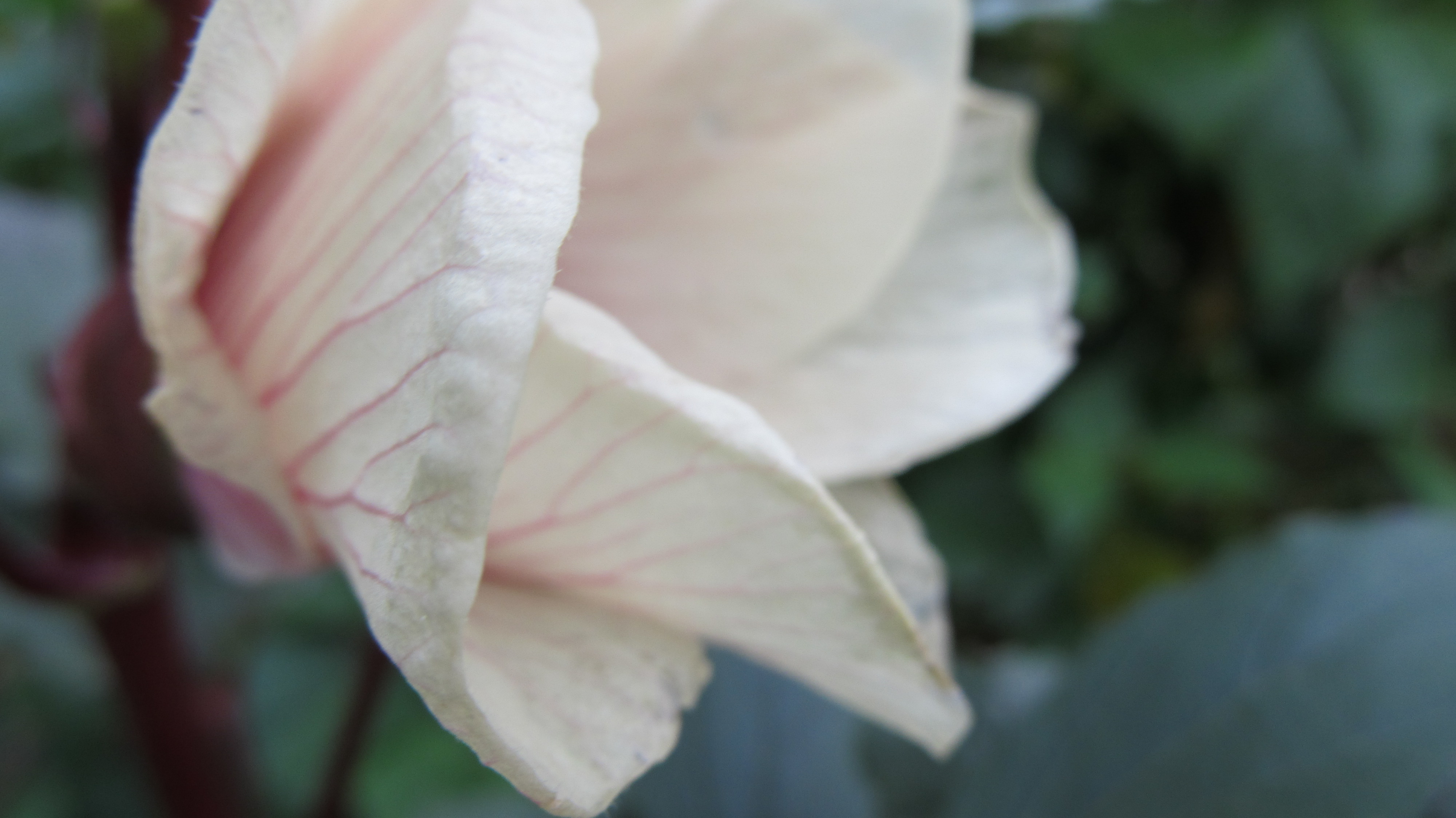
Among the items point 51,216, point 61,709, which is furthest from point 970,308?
point 61,709

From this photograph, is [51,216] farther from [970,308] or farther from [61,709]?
[970,308]

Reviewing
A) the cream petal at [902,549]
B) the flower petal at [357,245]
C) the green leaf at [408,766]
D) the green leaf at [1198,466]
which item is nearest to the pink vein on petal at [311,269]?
the flower petal at [357,245]

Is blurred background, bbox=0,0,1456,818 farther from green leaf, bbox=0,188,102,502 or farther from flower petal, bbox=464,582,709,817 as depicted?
flower petal, bbox=464,582,709,817

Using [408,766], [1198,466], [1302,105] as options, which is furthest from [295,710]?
[1302,105]

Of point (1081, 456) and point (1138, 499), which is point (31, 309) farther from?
point (1138, 499)

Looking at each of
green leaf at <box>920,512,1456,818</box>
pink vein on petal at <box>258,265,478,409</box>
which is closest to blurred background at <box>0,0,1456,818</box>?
green leaf at <box>920,512,1456,818</box>

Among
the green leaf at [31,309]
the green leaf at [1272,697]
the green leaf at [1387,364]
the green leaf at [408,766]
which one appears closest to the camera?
the green leaf at [1272,697]

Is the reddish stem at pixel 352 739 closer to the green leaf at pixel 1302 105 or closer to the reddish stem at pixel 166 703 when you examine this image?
the reddish stem at pixel 166 703
